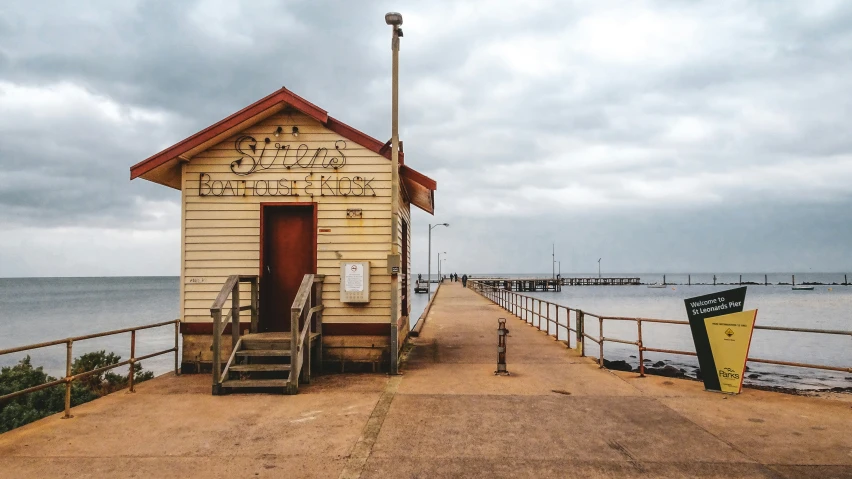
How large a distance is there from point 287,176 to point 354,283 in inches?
91.8

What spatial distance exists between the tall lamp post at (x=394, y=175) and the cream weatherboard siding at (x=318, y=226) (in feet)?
1.14

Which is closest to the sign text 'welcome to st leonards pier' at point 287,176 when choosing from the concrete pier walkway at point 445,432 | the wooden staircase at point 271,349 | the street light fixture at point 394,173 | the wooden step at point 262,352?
the street light fixture at point 394,173

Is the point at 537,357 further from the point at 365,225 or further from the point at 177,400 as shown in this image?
the point at 177,400

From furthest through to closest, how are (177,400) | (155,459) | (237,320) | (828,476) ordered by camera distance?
(237,320), (177,400), (155,459), (828,476)

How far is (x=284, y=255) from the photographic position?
10203mm

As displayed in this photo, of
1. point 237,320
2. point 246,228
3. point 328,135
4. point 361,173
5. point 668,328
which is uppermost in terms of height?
point 328,135

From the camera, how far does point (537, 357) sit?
11922 millimetres

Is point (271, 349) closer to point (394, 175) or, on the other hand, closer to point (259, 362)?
point (259, 362)

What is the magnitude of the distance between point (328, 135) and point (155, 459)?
6.31 meters

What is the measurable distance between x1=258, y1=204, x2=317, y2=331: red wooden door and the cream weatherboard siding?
20 centimetres

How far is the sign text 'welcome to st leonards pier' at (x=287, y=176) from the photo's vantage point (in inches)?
396

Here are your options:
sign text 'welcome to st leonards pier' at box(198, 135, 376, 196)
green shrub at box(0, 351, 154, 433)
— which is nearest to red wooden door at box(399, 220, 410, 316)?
sign text 'welcome to st leonards pier' at box(198, 135, 376, 196)

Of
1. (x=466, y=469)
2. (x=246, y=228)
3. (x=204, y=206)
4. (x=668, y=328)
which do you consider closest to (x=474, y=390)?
(x=466, y=469)

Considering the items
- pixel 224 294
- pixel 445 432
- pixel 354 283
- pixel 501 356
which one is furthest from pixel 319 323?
pixel 445 432
